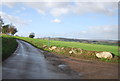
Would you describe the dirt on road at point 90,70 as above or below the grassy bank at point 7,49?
below

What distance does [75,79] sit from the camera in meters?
10.5

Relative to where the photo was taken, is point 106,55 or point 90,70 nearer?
point 90,70

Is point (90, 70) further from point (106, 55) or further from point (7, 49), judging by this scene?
point (7, 49)

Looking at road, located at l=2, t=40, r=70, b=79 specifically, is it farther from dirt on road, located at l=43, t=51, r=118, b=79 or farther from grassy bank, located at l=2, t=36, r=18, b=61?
grassy bank, located at l=2, t=36, r=18, b=61

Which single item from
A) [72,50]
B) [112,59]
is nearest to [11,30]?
[72,50]

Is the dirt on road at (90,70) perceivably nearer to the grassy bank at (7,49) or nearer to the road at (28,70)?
the road at (28,70)

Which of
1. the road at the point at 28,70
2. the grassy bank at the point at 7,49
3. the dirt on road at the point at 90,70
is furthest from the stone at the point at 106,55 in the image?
the grassy bank at the point at 7,49

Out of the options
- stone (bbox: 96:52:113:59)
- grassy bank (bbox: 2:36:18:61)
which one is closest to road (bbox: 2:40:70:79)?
grassy bank (bbox: 2:36:18:61)

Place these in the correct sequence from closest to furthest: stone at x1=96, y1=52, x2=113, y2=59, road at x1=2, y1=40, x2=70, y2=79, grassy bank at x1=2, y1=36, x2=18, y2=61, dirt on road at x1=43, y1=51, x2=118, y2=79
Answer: road at x1=2, y1=40, x2=70, y2=79
dirt on road at x1=43, y1=51, x2=118, y2=79
grassy bank at x1=2, y1=36, x2=18, y2=61
stone at x1=96, y1=52, x2=113, y2=59

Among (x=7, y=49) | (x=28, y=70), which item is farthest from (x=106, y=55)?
(x=7, y=49)

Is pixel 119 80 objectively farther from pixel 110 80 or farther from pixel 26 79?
pixel 26 79

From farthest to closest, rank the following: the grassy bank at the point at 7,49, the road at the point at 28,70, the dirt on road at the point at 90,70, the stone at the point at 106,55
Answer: the stone at the point at 106,55, the grassy bank at the point at 7,49, the dirt on road at the point at 90,70, the road at the point at 28,70

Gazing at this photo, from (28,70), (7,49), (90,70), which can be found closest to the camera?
(28,70)

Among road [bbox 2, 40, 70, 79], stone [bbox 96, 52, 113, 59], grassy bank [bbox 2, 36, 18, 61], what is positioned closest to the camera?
road [bbox 2, 40, 70, 79]
